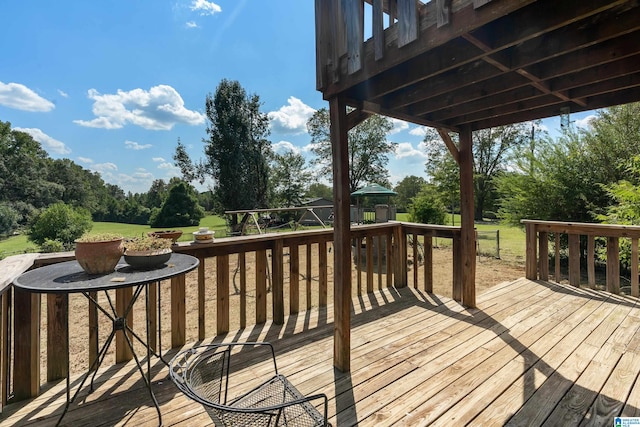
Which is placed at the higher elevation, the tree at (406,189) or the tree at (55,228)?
the tree at (406,189)

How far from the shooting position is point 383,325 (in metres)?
2.75

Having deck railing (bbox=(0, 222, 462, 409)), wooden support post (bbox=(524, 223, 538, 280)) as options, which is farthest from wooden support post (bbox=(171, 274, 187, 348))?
wooden support post (bbox=(524, 223, 538, 280))

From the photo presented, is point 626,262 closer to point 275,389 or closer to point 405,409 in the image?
point 405,409

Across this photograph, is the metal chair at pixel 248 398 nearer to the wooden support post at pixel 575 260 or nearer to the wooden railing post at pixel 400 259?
the wooden railing post at pixel 400 259

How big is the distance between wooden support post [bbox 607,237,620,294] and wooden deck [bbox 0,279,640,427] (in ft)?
1.94

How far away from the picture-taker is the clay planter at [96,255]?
1.51 metres

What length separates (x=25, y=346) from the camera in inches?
66.6

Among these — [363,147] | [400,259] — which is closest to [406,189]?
[363,147]

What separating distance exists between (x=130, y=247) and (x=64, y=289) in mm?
454

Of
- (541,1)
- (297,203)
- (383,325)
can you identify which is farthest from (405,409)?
(297,203)

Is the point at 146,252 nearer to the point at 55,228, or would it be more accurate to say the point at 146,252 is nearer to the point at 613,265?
the point at 613,265

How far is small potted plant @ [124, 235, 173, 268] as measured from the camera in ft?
5.36

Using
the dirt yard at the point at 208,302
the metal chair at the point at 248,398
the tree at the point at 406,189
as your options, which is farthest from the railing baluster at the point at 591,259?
the tree at the point at 406,189

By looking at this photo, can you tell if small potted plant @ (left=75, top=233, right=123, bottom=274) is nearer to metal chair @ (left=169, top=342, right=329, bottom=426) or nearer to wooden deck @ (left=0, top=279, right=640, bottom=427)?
metal chair @ (left=169, top=342, right=329, bottom=426)
